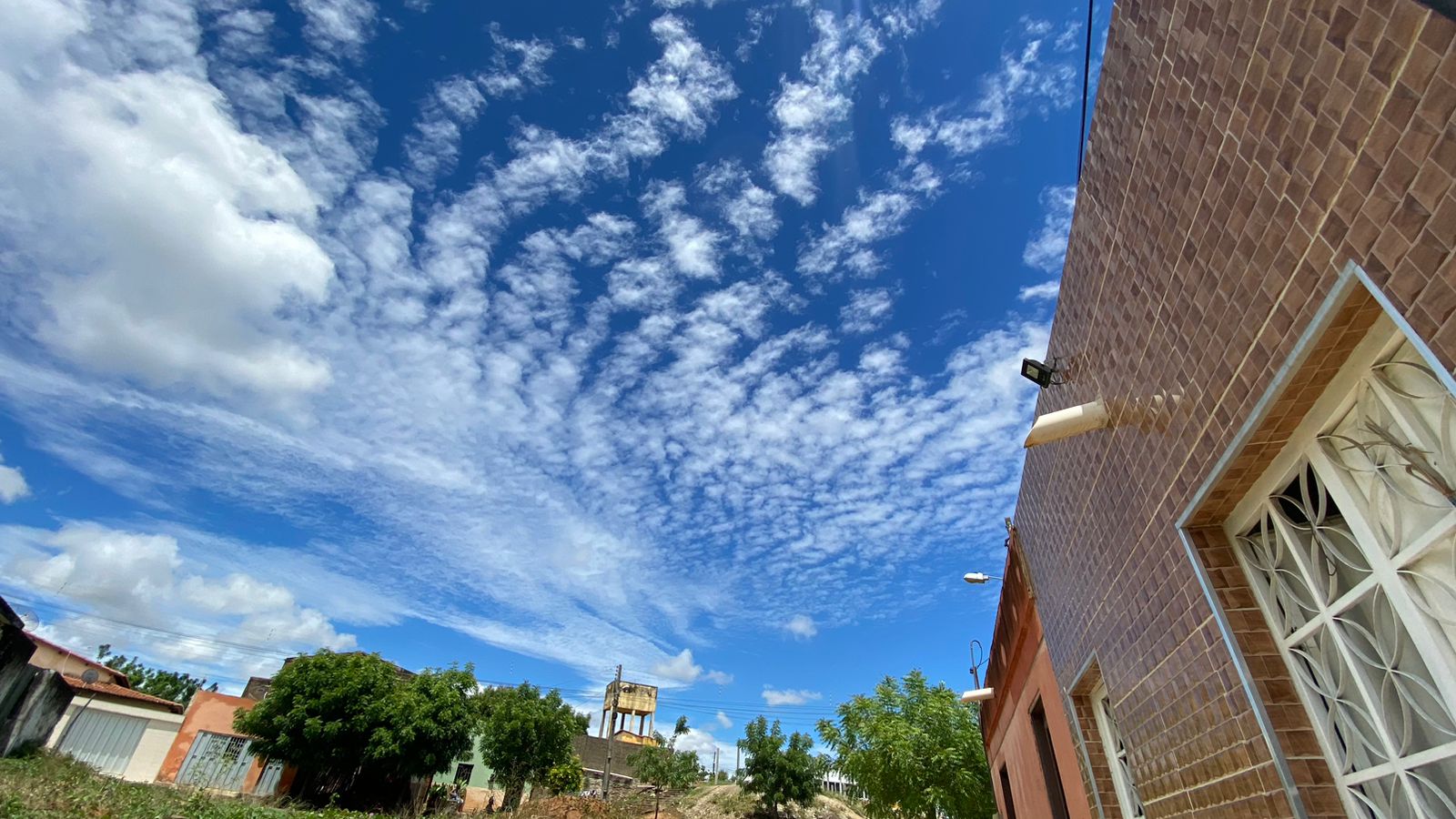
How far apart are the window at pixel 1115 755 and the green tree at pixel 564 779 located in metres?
29.1

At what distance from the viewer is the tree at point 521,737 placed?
28203 millimetres

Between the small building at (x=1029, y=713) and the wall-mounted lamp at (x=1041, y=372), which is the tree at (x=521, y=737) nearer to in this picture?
the small building at (x=1029, y=713)

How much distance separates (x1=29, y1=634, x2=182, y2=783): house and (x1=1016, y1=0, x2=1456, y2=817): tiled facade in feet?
102

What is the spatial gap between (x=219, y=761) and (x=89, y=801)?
17.3m

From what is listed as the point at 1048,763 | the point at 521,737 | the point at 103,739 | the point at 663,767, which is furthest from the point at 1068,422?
the point at 663,767

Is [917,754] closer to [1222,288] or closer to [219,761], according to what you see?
[1222,288]

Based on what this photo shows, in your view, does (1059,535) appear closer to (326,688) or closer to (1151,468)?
(1151,468)

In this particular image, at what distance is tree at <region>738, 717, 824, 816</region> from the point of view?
33.0 m

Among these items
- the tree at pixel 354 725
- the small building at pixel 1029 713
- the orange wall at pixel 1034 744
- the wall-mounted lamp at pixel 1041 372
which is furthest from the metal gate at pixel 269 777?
the wall-mounted lamp at pixel 1041 372

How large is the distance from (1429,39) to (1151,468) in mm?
2184

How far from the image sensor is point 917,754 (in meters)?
18.2

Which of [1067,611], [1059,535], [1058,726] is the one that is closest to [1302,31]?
[1059,535]

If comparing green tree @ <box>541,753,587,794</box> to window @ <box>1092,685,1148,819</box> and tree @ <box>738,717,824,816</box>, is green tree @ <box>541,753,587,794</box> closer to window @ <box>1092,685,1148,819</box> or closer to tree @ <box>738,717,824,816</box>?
tree @ <box>738,717,824,816</box>

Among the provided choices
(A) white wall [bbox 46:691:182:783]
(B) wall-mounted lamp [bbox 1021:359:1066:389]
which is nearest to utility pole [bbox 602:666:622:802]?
(A) white wall [bbox 46:691:182:783]
